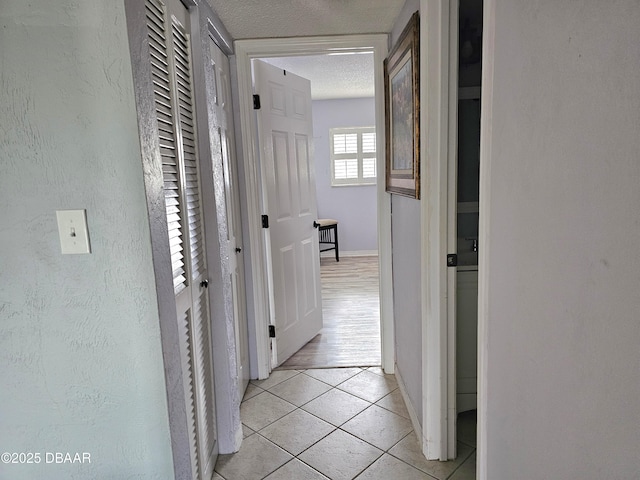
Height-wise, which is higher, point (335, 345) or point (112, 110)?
point (112, 110)

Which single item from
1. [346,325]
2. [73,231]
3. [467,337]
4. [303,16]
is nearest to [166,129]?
[73,231]

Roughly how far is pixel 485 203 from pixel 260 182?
178cm

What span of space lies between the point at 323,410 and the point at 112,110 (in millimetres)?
1896

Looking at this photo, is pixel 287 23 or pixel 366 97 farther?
pixel 366 97

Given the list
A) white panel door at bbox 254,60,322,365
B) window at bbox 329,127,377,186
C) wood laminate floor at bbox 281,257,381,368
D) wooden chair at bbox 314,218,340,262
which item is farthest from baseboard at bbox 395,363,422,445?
window at bbox 329,127,377,186

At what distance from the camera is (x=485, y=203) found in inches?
40.4

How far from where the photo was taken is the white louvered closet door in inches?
54.4

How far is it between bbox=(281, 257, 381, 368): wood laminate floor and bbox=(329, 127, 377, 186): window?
5.00 ft

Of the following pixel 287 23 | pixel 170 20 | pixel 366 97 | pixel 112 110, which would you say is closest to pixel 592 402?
pixel 112 110

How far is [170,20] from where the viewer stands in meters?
1.43

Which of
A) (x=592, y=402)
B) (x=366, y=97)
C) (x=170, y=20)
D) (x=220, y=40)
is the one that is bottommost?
(x=592, y=402)

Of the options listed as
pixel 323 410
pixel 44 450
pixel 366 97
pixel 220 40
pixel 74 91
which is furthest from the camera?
pixel 366 97

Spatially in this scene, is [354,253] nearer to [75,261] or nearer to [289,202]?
[289,202]

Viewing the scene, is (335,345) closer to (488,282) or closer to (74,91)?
(488,282)
